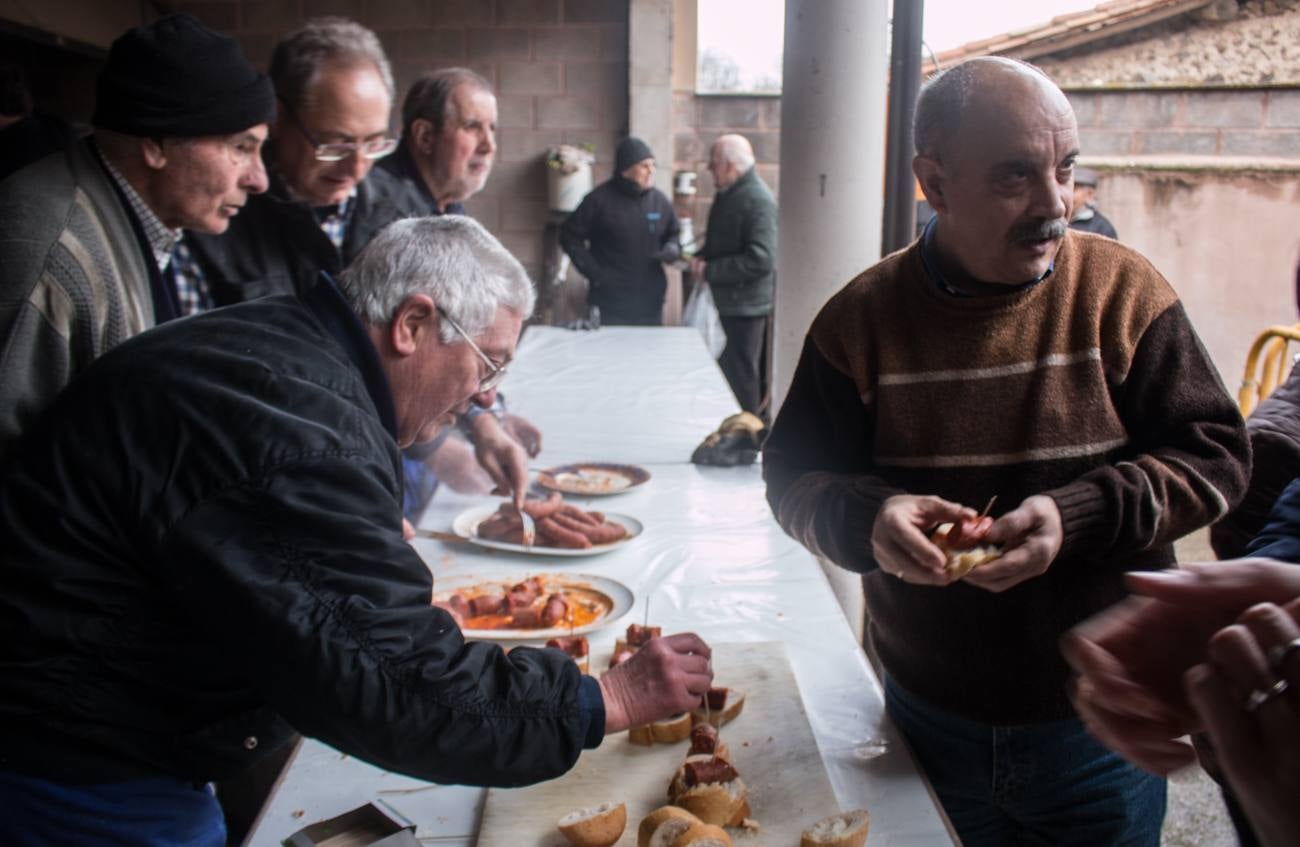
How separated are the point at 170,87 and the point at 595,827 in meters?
1.62

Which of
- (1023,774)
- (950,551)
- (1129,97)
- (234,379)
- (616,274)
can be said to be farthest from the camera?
(616,274)

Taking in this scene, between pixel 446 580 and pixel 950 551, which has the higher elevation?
pixel 950 551

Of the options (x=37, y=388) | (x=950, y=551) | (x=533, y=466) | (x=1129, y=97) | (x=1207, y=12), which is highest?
(x=1207, y=12)

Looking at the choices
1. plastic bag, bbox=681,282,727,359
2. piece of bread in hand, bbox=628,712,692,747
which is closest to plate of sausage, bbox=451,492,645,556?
piece of bread in hand, bbox=628,712,692,747

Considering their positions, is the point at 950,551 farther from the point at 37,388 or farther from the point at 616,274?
the point at 616,274

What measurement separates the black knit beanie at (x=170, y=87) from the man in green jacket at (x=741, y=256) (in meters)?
5.51

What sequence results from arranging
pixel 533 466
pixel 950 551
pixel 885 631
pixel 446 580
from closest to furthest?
pixel 950 551
pixel 885 631
pixel 446 580
pixel 533 466

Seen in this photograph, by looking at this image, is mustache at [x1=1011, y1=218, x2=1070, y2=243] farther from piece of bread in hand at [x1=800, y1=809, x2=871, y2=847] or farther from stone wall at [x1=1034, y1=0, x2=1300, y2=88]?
stone wall at [x1=1034, y1=0, x2=1300, y2=88]

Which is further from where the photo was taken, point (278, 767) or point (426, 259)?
point (278, 767)

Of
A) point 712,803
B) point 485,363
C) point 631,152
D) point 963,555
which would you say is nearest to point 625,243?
point 631,152

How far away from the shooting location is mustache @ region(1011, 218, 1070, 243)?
159cm

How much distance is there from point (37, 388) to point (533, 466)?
1825 mm

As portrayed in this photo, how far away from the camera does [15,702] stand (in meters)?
1.35

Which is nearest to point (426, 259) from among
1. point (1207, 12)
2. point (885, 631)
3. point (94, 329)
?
point (94, 329)
